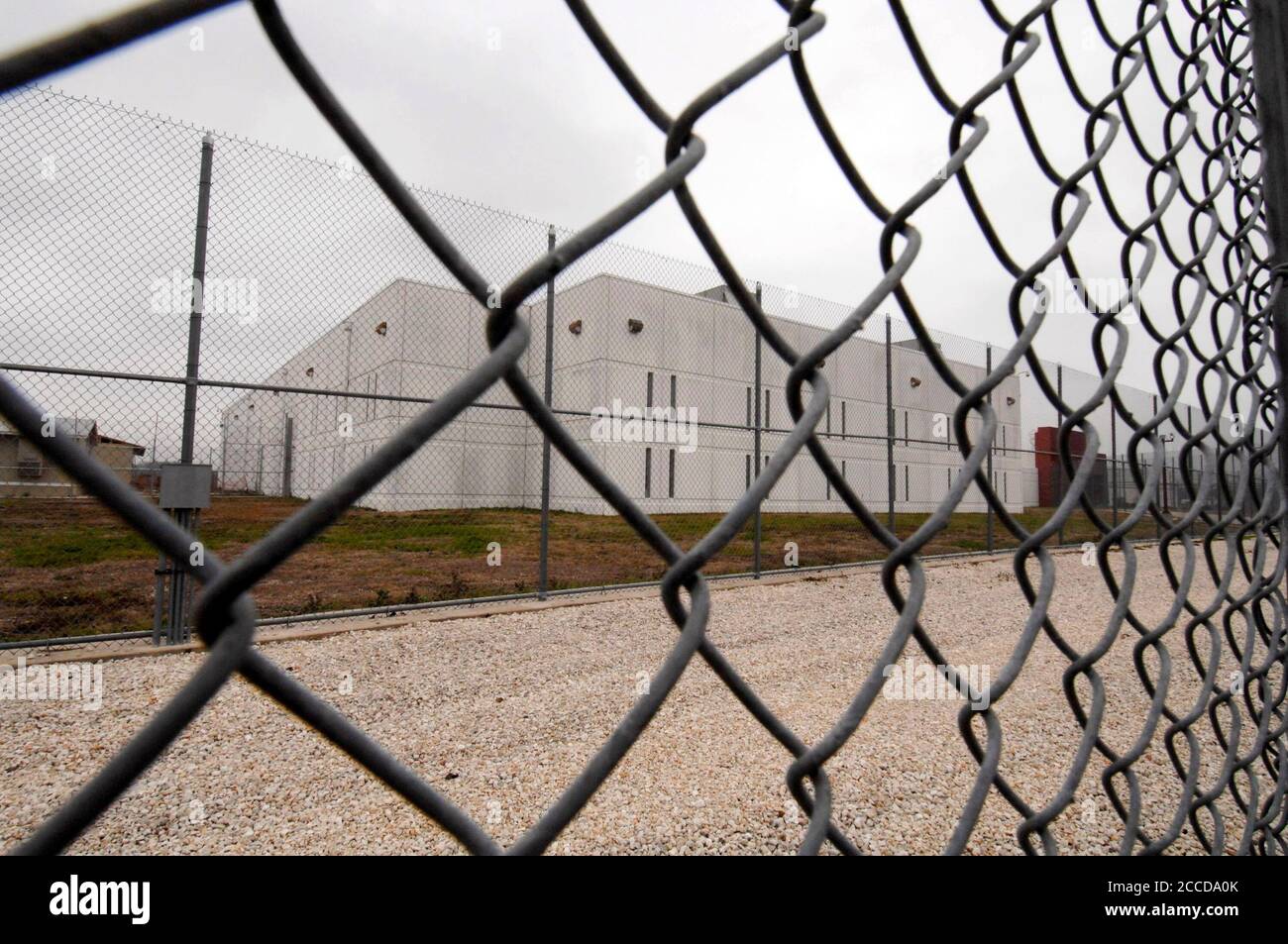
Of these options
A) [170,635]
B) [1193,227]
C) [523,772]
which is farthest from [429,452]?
[1193,227]

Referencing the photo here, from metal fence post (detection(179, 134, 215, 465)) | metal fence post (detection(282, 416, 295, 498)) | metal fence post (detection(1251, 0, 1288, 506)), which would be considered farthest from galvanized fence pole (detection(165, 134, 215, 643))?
metal fence post (detection(1251, 0, 1288, 506))

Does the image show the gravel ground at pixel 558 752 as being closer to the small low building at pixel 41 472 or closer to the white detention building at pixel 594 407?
the small low building at pixel 41 472

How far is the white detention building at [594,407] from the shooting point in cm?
868

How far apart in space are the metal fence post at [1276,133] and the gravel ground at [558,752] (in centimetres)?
167

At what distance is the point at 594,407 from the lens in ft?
48.7

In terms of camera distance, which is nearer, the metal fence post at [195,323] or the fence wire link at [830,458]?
the fence wire link at [830,458]

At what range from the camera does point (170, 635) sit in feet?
14.2

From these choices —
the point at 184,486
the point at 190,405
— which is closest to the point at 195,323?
the point at 190,405

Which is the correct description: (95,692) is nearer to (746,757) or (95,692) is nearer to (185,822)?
(185,822)

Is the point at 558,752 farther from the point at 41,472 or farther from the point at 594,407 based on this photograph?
the point at 594,407

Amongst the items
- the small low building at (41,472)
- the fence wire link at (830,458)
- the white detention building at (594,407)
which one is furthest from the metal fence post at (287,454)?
the fence wire link at (830,458)

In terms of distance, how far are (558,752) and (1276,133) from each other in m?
2.82

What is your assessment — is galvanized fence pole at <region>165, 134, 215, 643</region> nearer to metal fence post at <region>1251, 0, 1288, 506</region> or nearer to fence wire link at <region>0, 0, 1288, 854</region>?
fence wire link at <region>0, 0, 1288, 854</region>
